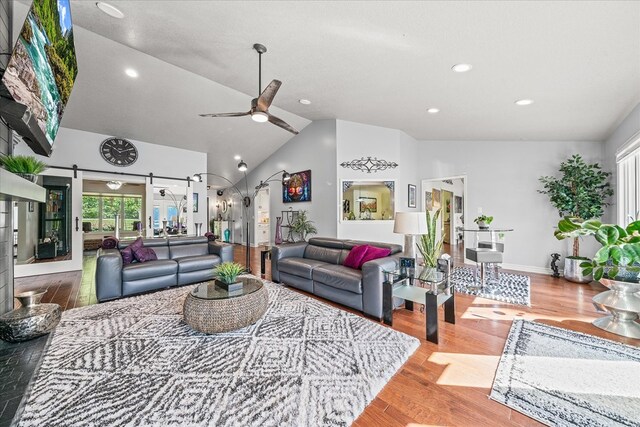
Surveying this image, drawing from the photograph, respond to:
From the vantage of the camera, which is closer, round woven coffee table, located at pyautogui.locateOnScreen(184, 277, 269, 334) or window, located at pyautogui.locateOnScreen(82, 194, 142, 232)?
round woven coffee table, located at pyautogui.locateOnScreen(184, 277, 269, 334)

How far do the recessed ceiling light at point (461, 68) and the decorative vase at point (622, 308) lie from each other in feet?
8.75

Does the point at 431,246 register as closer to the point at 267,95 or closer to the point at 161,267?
the point at 267,95

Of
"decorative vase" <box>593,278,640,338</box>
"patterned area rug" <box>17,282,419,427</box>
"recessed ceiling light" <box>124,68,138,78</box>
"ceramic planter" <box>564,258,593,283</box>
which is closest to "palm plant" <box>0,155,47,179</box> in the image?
"patterned area rug" <box>17,282,419,427</box>

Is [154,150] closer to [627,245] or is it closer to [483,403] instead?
[483,403]

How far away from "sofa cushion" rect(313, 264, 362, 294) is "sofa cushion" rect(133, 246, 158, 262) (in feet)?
8.49

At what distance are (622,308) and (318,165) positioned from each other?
503 cm

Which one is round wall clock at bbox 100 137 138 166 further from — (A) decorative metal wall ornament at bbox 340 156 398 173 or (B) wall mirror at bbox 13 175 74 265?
(A) decorative metal wall ornament at bbox 340 156 398 173

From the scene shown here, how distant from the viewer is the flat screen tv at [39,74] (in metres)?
1.44

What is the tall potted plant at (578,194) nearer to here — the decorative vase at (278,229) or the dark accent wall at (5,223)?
the decorative vase at (278,229)

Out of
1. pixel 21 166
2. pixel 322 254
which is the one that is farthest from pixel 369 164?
pixel 21 166

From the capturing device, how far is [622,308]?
8.29ft

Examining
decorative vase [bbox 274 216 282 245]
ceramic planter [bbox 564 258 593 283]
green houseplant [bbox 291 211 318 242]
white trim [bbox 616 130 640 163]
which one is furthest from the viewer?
decorative vase [bbox 274 216 282 245]

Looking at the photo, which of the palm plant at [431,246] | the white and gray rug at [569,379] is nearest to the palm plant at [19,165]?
the palm plant at [431,246]

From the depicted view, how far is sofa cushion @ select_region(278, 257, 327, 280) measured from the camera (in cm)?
364
